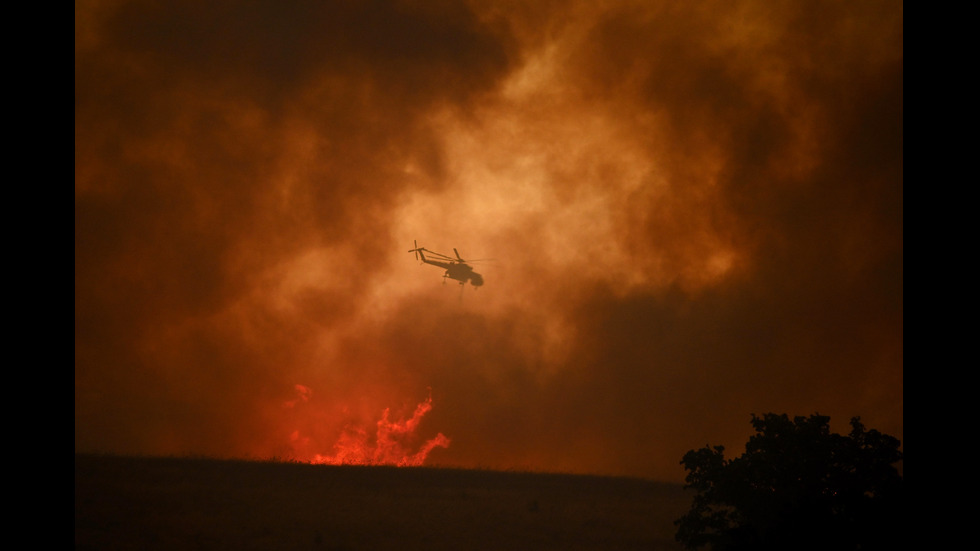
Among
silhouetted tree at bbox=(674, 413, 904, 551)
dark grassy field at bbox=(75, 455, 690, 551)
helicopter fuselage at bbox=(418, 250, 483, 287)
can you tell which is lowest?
dark grassy field at bbox=(75, 455, 690, 551)

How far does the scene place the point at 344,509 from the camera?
60.1 m

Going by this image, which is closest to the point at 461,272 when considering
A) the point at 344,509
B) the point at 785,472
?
the point at 344,509

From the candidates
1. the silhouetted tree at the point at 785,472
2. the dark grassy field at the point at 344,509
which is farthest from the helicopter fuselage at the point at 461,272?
the silhouetted tree at the point at 785,472

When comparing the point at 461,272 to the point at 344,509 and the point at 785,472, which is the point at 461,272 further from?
the point at 785,472

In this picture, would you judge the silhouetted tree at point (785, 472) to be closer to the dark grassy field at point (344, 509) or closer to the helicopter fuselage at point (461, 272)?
the dark grassy field at point (344, 509)

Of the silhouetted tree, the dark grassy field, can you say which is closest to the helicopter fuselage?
the dark grassy field

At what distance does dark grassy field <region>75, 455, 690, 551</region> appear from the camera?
53.3 metres

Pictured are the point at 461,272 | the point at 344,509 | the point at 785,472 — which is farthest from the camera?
the point at 461,272

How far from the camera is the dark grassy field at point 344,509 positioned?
53.3 metres

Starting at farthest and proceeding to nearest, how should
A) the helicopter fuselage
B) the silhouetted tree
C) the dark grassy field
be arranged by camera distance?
the helicopter fuselage
the dark grassy field
the silhouetted tree

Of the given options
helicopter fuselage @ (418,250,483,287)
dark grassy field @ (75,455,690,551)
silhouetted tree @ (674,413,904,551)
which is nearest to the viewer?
silhouetted tree @ (674,413,904,551)

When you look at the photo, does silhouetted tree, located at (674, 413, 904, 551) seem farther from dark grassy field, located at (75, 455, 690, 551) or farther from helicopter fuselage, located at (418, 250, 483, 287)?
helicopter fuselage, located at (418, 250, 483, 287)

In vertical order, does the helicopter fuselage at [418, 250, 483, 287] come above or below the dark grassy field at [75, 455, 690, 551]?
above

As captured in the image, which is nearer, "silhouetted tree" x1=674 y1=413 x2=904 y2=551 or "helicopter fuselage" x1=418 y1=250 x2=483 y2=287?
"silhouetted tree" x1=674 y1=413 x2=904 y2=551
